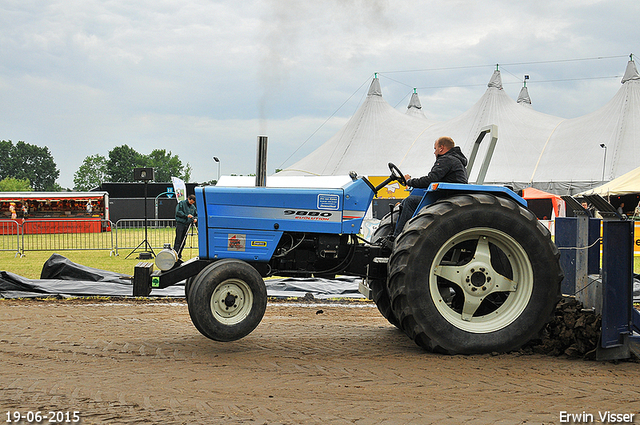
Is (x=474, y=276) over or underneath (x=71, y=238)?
over

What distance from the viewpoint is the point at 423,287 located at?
3.92 m

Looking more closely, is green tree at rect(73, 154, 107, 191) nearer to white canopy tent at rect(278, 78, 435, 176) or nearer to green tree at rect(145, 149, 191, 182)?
green tree at rect(145, 149, 191, 182)

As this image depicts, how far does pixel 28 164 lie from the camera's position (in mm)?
96125

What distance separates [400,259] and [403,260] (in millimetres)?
26

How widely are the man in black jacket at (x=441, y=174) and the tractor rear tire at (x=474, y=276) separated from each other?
0.93ft

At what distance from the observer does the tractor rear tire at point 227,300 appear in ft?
12.9

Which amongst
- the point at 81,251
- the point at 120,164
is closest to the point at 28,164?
the point at 120,164

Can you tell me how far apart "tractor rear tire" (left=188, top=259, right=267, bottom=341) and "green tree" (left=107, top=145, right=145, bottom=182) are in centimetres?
8744

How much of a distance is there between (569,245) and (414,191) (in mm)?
1547

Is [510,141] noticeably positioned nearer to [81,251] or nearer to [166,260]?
[81,251]

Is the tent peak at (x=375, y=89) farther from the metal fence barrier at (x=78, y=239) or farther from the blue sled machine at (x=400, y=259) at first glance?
the blue sled machine at (x=400, y=259)

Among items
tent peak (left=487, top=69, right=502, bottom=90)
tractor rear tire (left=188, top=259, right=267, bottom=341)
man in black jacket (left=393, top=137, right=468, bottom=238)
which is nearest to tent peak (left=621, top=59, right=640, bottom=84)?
tent peak (left=487, top=69, right=502, bottom=90)

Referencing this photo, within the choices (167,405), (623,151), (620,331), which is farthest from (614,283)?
(623,151)

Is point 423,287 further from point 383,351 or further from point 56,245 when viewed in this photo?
point 56,245
